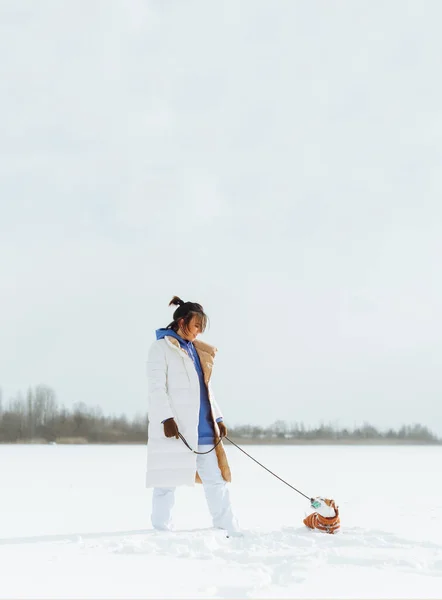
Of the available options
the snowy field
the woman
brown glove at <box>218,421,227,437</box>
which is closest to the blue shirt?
the woman

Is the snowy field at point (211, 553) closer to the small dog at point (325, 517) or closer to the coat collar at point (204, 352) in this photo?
the small dog at point (325, 517)

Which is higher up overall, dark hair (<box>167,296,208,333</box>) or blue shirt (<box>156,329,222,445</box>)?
dark hair (<box>167,296,208,333</box>)

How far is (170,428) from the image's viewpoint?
4.60m

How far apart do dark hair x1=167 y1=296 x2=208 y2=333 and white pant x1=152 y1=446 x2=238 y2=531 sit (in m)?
0.89

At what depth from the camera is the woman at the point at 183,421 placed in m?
4.64

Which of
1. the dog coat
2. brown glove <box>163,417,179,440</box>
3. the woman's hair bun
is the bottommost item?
the dog coat

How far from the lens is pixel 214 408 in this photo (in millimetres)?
5020

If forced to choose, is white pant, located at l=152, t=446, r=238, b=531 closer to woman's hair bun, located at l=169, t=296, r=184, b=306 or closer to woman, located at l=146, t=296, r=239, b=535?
woman, located at l=146, t=296, r=239, b=535

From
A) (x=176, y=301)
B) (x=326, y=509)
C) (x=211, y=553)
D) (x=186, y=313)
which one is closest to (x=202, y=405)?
(x=186, y=313)

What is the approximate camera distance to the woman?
464 centimetres

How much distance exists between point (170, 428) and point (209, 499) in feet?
1.98

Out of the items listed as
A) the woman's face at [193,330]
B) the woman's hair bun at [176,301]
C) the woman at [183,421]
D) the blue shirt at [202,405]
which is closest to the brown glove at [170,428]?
the woman at [183,421]

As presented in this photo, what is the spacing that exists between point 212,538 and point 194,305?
1650mm

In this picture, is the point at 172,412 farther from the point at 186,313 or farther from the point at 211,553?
the point at 211,553
